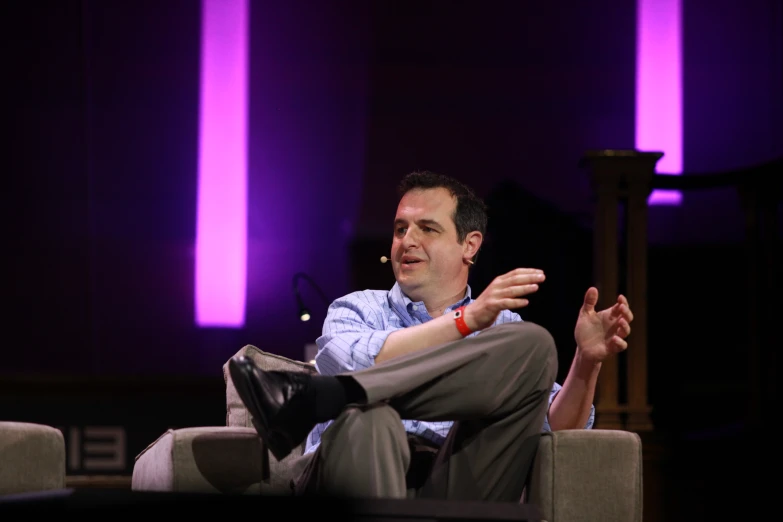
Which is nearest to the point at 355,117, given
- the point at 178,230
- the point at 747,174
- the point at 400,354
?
the point at 178,230

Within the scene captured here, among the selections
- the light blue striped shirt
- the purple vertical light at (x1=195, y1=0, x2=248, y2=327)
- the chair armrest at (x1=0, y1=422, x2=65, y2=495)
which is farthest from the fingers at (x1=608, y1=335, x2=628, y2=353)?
the purple vertical light at (x1=195, y1=0, x2=248, y2=327)

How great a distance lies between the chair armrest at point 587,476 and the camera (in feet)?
6.09

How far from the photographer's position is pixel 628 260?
3578 mm

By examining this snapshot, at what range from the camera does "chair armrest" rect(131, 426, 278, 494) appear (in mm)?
1840

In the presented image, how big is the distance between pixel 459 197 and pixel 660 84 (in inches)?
123

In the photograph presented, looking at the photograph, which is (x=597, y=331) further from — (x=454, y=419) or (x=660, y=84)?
(x=660, y=84)

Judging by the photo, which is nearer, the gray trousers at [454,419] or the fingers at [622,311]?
the gray trousers at [454,419]

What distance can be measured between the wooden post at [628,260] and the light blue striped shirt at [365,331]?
4.11 feet

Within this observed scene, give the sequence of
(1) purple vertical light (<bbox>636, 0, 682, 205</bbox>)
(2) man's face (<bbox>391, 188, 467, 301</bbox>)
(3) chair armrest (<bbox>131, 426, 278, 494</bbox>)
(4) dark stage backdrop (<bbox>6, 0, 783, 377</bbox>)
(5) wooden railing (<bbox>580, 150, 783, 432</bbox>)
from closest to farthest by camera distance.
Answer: (3) chair armrest (<bbox>131, 426, 278, 494</bbox>) → (2) man's face (<bbox>391, 188, 467, 301</bbox>) → (5) wooden railing (<bbox>580, 150, 783, 432</bbox>) → (4) dark stage backdrop (<bbox>6, 0, 783, 377</bbox>) → (1) purple vertical light (<bbox>636, 0, 682, 205</bbox>)

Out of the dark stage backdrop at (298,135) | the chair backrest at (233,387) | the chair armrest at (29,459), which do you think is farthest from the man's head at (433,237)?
the dark stage backdrop at (298,135)

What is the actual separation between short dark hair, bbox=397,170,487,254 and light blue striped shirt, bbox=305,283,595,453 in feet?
0.62

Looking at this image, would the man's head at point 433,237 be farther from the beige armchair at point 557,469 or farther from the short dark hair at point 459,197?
the beige armchair at point 557,469

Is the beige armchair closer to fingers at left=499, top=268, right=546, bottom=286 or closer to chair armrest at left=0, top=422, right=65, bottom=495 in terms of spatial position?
chair armrest at left=0, top=422, right=65, bottom=495

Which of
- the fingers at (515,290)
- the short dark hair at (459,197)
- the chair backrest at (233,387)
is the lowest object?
the chair backrest at (233,387)
